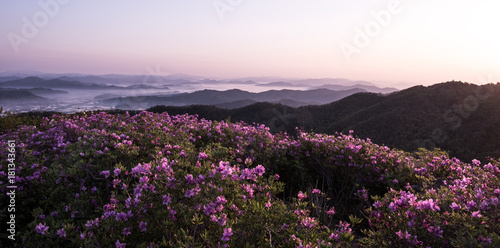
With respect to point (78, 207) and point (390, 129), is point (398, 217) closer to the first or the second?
point (78, 207)

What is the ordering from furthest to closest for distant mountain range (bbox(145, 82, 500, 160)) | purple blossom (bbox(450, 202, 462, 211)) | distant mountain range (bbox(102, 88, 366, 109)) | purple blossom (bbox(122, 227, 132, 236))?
distant mountain range (bbox(102, 88, 366, 109)) → distant mountain range (bbox(145, 82, 500, 160)) → purple blossom (bbox(450, 202, 462, 211)) → purple blossom (bbox(122, 227, 132, 236))

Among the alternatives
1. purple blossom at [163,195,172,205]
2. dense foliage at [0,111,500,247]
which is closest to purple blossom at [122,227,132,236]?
dense foliage at [0,111,500,247]

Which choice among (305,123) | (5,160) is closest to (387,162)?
(5,160)

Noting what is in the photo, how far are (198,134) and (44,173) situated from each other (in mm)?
3462

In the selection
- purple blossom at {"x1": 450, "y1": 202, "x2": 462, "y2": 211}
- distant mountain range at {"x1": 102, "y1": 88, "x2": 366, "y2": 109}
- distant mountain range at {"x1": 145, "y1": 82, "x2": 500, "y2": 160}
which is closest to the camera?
purple blossom at {"x1": 450, "y1": 202, "x2": 462, "y2": 211}

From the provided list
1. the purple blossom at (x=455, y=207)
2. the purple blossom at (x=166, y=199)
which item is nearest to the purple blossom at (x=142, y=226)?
the purple blossom at (x=166, y=199)

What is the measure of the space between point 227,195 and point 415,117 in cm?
2184

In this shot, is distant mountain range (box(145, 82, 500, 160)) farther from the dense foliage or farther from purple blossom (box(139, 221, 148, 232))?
purple blossom (box(139, 221, 148, 232))

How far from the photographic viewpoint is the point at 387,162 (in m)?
6.03

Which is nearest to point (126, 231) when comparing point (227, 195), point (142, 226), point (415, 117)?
point (142, 226)

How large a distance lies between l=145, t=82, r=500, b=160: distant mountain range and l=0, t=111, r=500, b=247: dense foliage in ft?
29.8

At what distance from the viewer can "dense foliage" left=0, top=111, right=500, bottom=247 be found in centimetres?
263

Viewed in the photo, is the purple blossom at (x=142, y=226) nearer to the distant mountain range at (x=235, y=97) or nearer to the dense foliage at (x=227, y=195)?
the dense foliage at (x=227, y=195)

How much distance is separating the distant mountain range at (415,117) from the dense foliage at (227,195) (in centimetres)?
910
